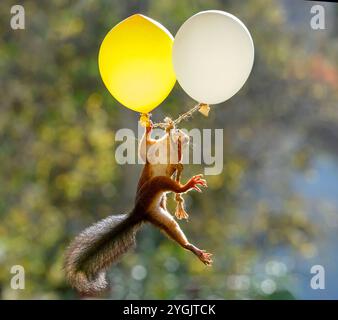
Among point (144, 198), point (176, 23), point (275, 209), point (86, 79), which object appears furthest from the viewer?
point (275, 209)

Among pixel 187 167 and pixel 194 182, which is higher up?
pixel 187 167

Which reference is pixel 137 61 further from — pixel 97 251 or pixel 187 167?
pixel 187 167

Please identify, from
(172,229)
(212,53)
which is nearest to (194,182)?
(172,229)

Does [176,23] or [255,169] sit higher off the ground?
[176,23]

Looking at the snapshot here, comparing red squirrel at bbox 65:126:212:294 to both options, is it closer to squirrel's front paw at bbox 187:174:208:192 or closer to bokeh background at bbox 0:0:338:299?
squirrel's front paw at bbox 187:174:208:192

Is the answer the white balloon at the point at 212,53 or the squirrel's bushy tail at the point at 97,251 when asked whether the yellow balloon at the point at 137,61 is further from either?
the squirrel's bushy tail at the point at 97,251

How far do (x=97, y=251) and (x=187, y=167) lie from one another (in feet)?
6.17

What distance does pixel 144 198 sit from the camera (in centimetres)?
115

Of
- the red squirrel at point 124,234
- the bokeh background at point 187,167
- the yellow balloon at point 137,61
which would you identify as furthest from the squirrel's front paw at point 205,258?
the bokeh background at point 187,167

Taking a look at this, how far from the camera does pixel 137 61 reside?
117 centimetres

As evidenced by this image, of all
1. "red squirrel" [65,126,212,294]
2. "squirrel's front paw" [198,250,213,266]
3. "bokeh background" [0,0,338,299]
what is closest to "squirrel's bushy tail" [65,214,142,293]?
"red squirrel" [65,126,212,294]
